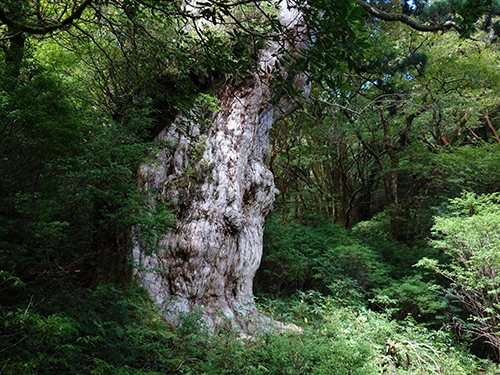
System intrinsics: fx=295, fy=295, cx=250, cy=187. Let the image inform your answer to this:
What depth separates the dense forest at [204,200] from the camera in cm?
252

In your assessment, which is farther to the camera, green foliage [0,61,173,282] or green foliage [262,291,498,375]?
green foliage [262,291,498,375]

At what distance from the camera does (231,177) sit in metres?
5.76

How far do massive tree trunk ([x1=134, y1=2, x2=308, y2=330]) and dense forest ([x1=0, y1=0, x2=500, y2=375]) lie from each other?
0.11ft

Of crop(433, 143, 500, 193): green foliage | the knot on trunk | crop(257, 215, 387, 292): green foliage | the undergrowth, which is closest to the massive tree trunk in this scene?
the knot on trunk

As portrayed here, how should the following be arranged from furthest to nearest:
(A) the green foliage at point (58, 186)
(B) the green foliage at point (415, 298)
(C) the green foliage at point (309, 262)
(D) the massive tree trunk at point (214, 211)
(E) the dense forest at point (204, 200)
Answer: (C) the green foliage at point (309, 262) < (B) the green foliage at point (415, 298) < (D) the massive tree trunk at point (214, 211) < (A) the green foliage at point (58, 186) < (E) the dense forest at point (204, 200)

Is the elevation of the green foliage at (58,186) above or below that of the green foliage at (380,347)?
above

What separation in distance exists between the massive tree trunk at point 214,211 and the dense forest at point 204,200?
0.03 meters

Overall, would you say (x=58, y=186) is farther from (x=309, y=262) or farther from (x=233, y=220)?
(x=309, y=262)

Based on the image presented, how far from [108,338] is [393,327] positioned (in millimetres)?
4995

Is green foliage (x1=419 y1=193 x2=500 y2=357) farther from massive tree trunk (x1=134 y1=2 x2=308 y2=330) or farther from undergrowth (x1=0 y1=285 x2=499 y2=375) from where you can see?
massive tree trunk (x1=134 y1=2 x2=308 y2=330)

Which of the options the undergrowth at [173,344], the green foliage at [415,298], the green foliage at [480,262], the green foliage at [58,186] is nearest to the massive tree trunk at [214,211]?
the undergrowth at [173,344]

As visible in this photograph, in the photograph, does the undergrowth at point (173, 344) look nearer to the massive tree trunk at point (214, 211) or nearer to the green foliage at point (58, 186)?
the green foliage at point (58, 186)

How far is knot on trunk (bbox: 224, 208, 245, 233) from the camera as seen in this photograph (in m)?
5.45

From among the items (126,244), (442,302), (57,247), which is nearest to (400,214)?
(442,302)
